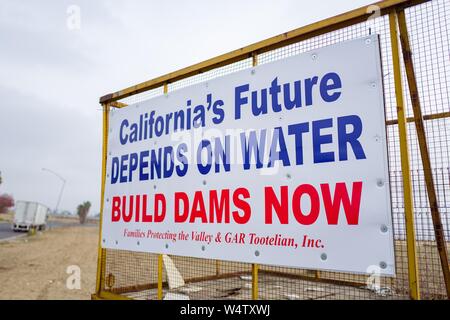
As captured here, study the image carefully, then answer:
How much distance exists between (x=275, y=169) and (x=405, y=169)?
792 mm

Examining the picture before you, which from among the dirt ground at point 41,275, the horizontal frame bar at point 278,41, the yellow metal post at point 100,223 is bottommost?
the dirt ground at point 41,275

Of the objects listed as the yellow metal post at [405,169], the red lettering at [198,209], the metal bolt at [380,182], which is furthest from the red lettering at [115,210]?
the yellow metal post at [405,169]

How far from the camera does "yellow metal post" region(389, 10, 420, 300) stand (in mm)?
1834

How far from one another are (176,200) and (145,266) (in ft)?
3.03

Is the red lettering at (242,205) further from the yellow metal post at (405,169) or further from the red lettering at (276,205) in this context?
the yellow metal post at (405,169)

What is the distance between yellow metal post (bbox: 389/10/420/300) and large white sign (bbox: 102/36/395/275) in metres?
0.09

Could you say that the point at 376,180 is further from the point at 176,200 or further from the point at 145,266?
the point at 145,266

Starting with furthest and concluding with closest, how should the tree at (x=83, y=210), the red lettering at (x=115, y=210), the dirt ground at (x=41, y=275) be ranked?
the tree at (x=83, y=210) → the dirt ground at (x=41, y=275) → the red lettering at (x=115, y=210)

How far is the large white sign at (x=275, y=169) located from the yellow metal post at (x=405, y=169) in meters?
0.09

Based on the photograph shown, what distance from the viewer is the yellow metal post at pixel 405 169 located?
183 centimetres

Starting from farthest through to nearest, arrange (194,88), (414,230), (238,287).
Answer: (238,287) < (194,88) < (414,230)

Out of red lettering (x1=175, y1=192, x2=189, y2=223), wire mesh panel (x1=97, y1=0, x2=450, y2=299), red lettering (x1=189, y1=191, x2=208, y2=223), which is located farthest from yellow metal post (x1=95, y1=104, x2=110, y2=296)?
red lettering (x1=189, y1=191, x2=208, y2=223)

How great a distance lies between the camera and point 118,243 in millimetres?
3373
